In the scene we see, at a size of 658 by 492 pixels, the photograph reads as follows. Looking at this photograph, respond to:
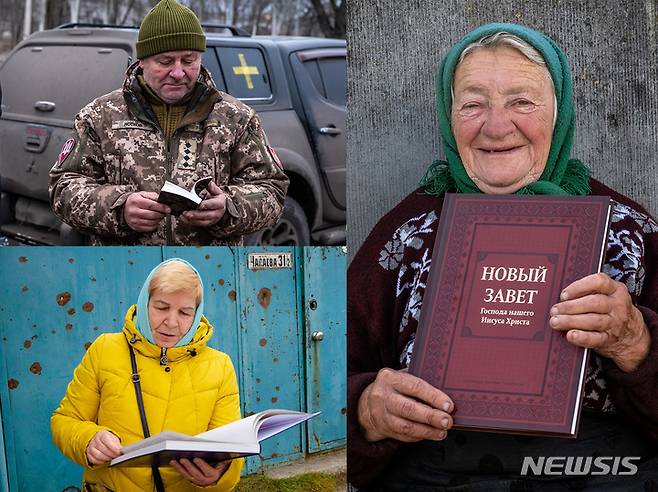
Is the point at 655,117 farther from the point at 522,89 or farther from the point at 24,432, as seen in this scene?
the point at 24,432

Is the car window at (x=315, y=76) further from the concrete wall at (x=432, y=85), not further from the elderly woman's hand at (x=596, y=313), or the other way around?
the elderly woman's hand at (x=596, y=313)

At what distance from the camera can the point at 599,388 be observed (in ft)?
5.86

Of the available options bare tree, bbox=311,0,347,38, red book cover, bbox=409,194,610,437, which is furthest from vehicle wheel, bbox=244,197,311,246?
bare tree, bbox=311,0,347,38

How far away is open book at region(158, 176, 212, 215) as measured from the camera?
1646mm

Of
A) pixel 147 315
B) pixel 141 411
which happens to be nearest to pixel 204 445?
pixel 141 411

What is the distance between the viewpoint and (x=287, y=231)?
6.30ft

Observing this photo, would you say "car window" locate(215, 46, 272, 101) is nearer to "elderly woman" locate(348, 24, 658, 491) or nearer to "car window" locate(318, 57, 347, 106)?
"car window" locate(318, 57, 347, 106)

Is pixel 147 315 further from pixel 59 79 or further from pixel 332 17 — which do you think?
pixel 332 17

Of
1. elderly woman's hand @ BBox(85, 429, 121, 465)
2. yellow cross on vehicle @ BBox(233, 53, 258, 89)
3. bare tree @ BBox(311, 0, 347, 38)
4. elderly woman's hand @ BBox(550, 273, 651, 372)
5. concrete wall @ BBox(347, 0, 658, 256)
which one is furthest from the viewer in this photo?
bare tree @ BBox(311, 0, 347, 38)

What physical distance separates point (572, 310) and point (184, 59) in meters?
0.91

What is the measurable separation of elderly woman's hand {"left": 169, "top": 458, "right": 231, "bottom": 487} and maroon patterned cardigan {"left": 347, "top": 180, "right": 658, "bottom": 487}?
0.32m

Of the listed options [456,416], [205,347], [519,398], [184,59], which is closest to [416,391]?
[456,416]

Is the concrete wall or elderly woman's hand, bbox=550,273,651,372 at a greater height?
the concrete wall

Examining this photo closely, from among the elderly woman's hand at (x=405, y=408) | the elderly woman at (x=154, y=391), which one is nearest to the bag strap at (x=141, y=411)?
the elderly woman at (x=154, y=391)
